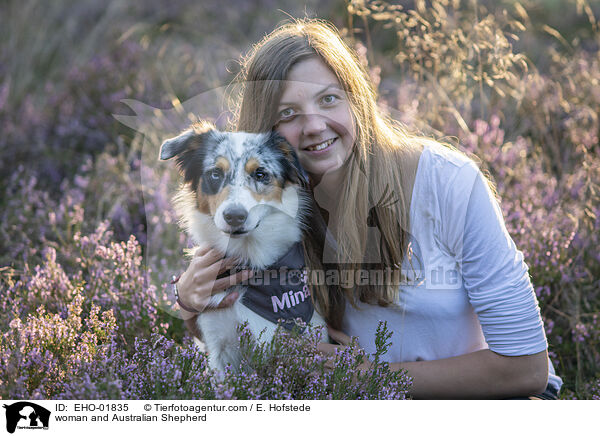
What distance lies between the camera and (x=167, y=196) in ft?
13.0

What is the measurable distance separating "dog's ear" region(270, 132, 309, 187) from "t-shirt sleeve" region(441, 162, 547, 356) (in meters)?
0.70

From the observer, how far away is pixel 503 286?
243 cm

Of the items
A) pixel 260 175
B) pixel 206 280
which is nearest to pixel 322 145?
pixel 260 175

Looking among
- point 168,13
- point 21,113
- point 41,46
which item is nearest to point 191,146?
point 21,113

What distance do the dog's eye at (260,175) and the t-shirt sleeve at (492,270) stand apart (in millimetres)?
855

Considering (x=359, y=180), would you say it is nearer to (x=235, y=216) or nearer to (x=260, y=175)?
(x=260, y=175)

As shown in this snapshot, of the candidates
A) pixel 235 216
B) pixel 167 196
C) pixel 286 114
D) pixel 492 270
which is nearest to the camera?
pixel 235 216

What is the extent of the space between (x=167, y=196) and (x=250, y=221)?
181 cm

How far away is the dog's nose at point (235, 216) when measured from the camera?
89.5 inches

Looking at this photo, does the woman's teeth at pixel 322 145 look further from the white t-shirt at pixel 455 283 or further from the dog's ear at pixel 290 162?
the white t-shirt at pixel 455 283

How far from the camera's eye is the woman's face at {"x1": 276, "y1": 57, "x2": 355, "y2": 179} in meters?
2.47
